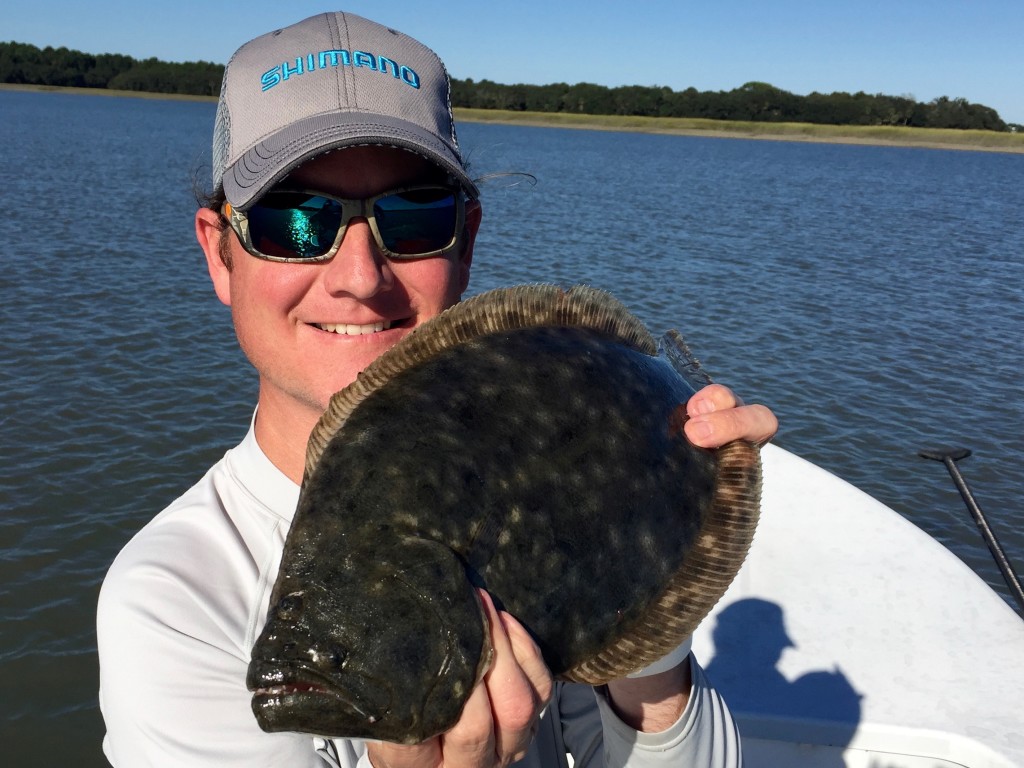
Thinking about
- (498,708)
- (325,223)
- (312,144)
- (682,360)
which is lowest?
(498,708)

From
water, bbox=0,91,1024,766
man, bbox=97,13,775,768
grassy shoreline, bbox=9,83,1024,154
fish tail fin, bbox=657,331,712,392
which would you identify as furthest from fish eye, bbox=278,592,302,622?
grassy shoreline, bbox=9,83,1024,154

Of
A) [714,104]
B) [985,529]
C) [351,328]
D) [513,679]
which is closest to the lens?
[513,679]

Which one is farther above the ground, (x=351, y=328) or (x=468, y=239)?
(x=468, y=239)

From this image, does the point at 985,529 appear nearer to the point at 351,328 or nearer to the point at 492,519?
the point at 351,328

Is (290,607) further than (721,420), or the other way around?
(721,420)

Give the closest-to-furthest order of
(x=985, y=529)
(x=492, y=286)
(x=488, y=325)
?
(x=488, y=325) → (x=985, y=529) → (x=492, y=286)

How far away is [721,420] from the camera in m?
2.08

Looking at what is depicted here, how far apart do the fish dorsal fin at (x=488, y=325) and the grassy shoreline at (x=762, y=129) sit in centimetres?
9684

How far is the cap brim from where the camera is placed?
2262mm

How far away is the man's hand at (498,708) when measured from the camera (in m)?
1.56

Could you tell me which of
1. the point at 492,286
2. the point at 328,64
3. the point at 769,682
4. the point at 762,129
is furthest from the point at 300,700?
the point at 762,129

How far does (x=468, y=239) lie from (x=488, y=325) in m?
0.91

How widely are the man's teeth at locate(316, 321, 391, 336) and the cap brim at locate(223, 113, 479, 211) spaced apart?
1.28ft

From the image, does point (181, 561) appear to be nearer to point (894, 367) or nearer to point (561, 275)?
point (894, 367)
